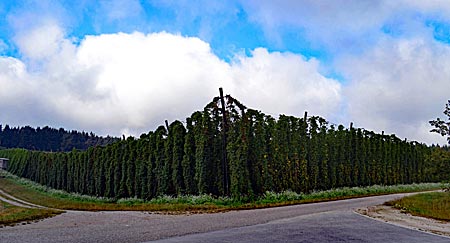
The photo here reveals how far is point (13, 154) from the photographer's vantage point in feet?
215

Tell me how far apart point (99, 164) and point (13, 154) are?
4293cm

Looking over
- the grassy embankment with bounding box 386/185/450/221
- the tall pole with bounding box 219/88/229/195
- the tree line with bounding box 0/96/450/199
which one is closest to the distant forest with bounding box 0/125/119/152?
the tree line with bounding box 0/96/450/199

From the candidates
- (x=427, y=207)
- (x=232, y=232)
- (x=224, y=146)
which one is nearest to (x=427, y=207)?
(x=427, y=207)

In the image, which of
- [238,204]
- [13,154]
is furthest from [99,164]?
[13,154]

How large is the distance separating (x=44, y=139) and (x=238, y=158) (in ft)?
341

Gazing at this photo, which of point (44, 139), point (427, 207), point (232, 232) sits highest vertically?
point (44, 139)

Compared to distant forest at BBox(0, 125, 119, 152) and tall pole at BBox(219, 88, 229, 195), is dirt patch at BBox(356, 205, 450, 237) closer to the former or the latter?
tall pole at BBox(219, 88, 229, 195)

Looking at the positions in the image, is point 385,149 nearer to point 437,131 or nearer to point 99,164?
point 437,131

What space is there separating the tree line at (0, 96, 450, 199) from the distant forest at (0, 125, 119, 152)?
3171 inches

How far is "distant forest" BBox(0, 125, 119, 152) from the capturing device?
108 m

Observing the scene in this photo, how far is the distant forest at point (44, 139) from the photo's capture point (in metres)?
108

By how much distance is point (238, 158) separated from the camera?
19.4 m

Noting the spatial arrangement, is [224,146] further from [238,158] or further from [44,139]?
[44,139]

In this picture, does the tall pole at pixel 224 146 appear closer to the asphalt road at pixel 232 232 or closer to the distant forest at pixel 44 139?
the asphalt road at pixel 232 232
